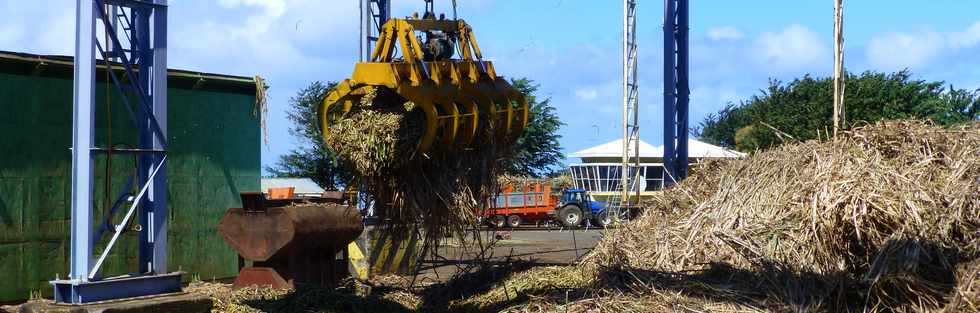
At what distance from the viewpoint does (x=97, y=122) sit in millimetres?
14359

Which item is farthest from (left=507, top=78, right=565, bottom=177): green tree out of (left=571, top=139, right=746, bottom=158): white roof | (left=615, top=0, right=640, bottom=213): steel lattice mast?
(left=615, top=0, right=640, bottom=213): steel lattice mast

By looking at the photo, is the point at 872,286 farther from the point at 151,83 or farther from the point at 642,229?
the point at 151,83

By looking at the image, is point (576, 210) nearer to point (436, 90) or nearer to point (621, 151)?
point (621, 151)

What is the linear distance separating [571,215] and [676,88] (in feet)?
45.6

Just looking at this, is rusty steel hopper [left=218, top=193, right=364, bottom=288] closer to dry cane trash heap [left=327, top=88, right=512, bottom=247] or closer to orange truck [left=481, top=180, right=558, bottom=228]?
dry cane trash heap [left=327, top=88, right=512, bottom=247]

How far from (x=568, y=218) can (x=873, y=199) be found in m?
26.9

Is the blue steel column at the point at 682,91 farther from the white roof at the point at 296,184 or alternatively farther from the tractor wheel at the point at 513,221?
the white roof at the point at 296,184

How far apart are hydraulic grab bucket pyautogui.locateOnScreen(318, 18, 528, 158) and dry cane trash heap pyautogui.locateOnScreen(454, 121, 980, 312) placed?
67.8 inches

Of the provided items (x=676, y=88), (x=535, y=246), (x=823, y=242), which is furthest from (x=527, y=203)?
(x=823, y=242)

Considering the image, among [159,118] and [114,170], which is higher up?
[159,118]

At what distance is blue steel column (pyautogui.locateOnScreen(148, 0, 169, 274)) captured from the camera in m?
10.2

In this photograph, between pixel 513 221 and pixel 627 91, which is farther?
pixel 513 221

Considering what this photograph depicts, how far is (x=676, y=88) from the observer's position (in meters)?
22.7

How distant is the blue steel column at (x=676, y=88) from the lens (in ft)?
72.5
